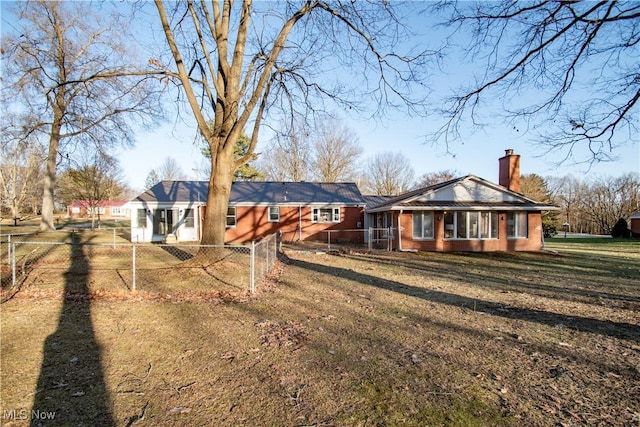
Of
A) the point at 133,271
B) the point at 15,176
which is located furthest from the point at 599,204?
the point at 15,176

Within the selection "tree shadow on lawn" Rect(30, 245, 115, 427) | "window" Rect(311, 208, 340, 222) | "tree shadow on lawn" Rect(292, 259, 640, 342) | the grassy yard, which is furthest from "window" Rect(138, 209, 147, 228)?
"tree shadow on lawn" Rect(30, 245, 115, 427)

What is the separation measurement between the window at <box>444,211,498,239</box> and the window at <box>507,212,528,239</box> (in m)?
0.92

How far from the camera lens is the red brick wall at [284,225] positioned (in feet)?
78.5

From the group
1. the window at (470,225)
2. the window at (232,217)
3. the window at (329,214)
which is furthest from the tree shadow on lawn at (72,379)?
the window at (329,214)

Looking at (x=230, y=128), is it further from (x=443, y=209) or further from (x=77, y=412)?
(x=443, y=209)

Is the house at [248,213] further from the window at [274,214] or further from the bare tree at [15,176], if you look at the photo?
the bare tree at [15,176]

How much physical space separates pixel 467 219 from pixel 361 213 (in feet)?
24.4

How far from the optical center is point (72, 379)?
3965 mm

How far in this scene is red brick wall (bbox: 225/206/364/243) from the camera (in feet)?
78.5

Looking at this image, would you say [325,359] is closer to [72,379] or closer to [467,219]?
[72,379]

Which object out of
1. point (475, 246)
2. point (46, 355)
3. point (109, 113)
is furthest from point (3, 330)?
point (109, 113)

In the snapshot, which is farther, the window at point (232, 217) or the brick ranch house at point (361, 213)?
the window at point (232, 217)

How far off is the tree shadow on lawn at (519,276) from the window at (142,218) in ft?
47.3

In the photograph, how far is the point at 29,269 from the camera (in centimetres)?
1058
